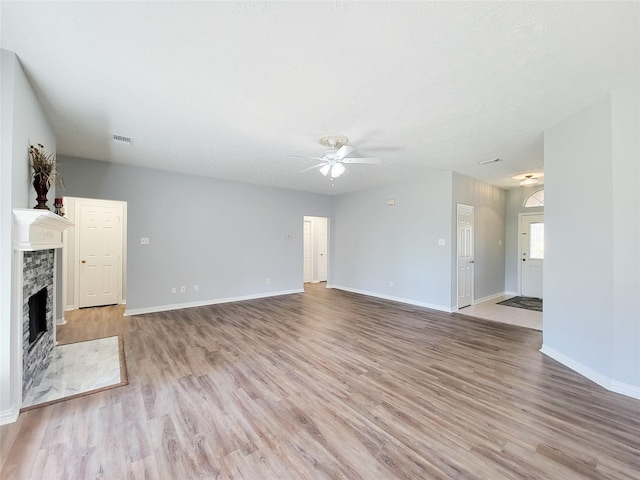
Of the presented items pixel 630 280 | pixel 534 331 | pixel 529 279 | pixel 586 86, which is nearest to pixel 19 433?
pixel 630 280

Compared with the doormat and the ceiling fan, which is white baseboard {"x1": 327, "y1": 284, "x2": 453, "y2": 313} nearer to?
the doormat

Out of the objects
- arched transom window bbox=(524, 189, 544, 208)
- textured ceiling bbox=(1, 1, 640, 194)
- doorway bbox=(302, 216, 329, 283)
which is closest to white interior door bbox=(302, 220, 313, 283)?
doorway bbox=(302, 216, 329, 283)

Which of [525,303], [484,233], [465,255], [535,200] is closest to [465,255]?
[465,255]

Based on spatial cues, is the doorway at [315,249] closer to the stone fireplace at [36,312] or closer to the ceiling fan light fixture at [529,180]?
the ceiling fan light fixture at [529,180]

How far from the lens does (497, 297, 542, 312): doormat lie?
5.53m

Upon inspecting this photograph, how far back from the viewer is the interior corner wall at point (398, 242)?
5273 mm

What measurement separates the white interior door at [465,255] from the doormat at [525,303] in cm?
92

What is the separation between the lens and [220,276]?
585 centimetres

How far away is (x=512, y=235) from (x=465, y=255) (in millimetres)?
2279

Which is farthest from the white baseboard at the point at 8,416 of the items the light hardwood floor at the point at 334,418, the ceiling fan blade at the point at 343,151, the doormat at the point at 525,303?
the doormat at the point at 525,303

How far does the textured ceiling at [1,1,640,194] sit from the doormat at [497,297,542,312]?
3534mm

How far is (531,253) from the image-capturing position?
21.3 feet

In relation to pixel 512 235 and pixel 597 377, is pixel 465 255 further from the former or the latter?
pixel 597 377

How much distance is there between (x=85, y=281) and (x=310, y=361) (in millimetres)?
5282
